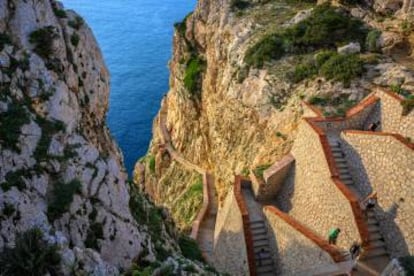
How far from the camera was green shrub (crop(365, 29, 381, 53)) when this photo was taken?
87.2 feet

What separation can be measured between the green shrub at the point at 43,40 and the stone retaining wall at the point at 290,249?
35.3 feet

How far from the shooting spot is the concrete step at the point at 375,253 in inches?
646

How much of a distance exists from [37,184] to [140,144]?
55.5 metres

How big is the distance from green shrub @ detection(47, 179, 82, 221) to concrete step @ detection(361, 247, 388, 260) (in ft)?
34.2

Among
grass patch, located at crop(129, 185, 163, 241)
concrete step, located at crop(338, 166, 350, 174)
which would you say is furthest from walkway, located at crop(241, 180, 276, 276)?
grass patch, located at crop(129, 185, 163, 241)

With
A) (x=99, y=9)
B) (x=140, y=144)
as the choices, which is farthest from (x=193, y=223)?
(x=99, y=9)

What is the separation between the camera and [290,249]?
58.0ft

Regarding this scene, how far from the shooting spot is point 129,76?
269 ft

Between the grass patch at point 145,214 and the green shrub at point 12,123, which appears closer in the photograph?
the green shrub at point 12,123

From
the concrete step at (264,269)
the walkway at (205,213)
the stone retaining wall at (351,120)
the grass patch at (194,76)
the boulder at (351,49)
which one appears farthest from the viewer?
the grass patch at (194,76)

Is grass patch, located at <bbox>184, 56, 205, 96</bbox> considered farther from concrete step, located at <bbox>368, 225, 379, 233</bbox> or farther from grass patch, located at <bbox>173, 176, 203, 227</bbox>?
concrete step, located at <bbox>368, 225, 379, 233</bbox>

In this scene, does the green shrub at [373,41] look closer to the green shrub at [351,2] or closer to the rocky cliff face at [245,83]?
the rocky cliff face at [245,83]

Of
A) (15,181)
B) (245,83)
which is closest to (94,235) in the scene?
(15,181)

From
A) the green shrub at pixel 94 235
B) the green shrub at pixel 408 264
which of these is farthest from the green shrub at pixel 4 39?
the green shrub at pixel 408 264
